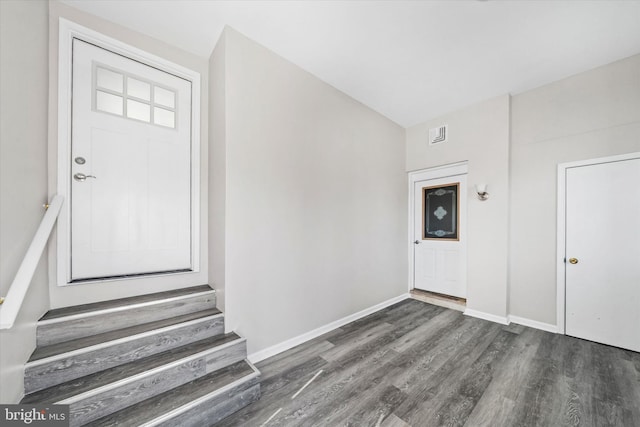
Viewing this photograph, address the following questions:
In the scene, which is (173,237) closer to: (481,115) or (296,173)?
(296,173)

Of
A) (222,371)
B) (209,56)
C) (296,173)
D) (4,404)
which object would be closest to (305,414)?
(222,371)

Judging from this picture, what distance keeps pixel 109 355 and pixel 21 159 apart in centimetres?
136

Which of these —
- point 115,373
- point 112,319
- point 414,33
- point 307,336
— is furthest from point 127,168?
point 414,33

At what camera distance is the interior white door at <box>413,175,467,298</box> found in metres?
3.73

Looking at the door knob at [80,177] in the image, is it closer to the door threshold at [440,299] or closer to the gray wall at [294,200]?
the gray wall at [294,200]

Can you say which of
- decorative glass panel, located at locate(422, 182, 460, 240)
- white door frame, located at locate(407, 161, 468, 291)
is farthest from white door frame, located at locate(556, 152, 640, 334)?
white door frame, located at locate(407, 161, 468, 291)

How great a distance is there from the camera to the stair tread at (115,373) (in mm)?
1328

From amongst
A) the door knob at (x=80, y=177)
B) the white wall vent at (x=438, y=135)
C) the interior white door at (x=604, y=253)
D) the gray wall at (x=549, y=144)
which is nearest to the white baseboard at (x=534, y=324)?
the gray wall at (x=549, y=144)

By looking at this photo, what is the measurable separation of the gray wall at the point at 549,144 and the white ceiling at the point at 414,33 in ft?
0.73

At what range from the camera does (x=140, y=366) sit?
1575 mm

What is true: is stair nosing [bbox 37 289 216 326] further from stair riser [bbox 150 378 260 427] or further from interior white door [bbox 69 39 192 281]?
stair riser [bbox 150 378 260 427]

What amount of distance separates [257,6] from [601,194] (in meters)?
3.99

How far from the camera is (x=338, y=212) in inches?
118

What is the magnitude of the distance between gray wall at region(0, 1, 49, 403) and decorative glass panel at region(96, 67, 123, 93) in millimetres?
306
